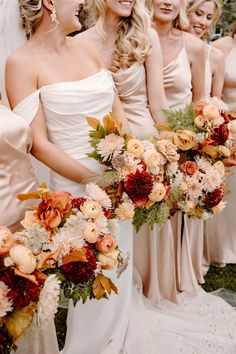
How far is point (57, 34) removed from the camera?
3059 millimetres

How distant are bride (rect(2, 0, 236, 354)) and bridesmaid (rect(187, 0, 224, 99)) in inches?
48.9

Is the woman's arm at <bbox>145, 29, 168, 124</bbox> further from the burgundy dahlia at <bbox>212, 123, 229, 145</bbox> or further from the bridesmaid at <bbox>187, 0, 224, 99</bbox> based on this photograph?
the bridesmaid at <bbox>187, 0, 224, 99</bbox>

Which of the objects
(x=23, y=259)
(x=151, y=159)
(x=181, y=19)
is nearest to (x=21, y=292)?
(x=23, y=259)

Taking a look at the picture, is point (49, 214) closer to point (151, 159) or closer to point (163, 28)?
point (151, 159)

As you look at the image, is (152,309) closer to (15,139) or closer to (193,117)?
(193,117)

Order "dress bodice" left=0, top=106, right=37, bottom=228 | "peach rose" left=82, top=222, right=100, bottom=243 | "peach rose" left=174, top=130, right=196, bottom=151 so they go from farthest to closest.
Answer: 1. "peach rose" left=174, top=130, right=196, bottom=151
2. "dress bodice" left=0, top=106, right=37, bottom=228
3. "peach rose" left=82, top=222, right=100, bottom=243

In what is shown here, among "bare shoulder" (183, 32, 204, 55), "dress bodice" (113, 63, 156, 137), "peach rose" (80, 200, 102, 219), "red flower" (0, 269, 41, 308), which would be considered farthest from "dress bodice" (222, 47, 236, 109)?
"red flower" (0, 269, 41, 308)

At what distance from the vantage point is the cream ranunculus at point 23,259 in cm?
201

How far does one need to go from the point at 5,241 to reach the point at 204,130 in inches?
64.9

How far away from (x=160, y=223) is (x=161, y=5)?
176cm

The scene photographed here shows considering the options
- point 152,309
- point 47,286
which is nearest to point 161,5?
point 152,309

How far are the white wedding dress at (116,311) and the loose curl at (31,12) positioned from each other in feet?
1.31

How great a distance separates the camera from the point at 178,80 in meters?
3.99

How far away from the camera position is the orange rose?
221 centimetres
